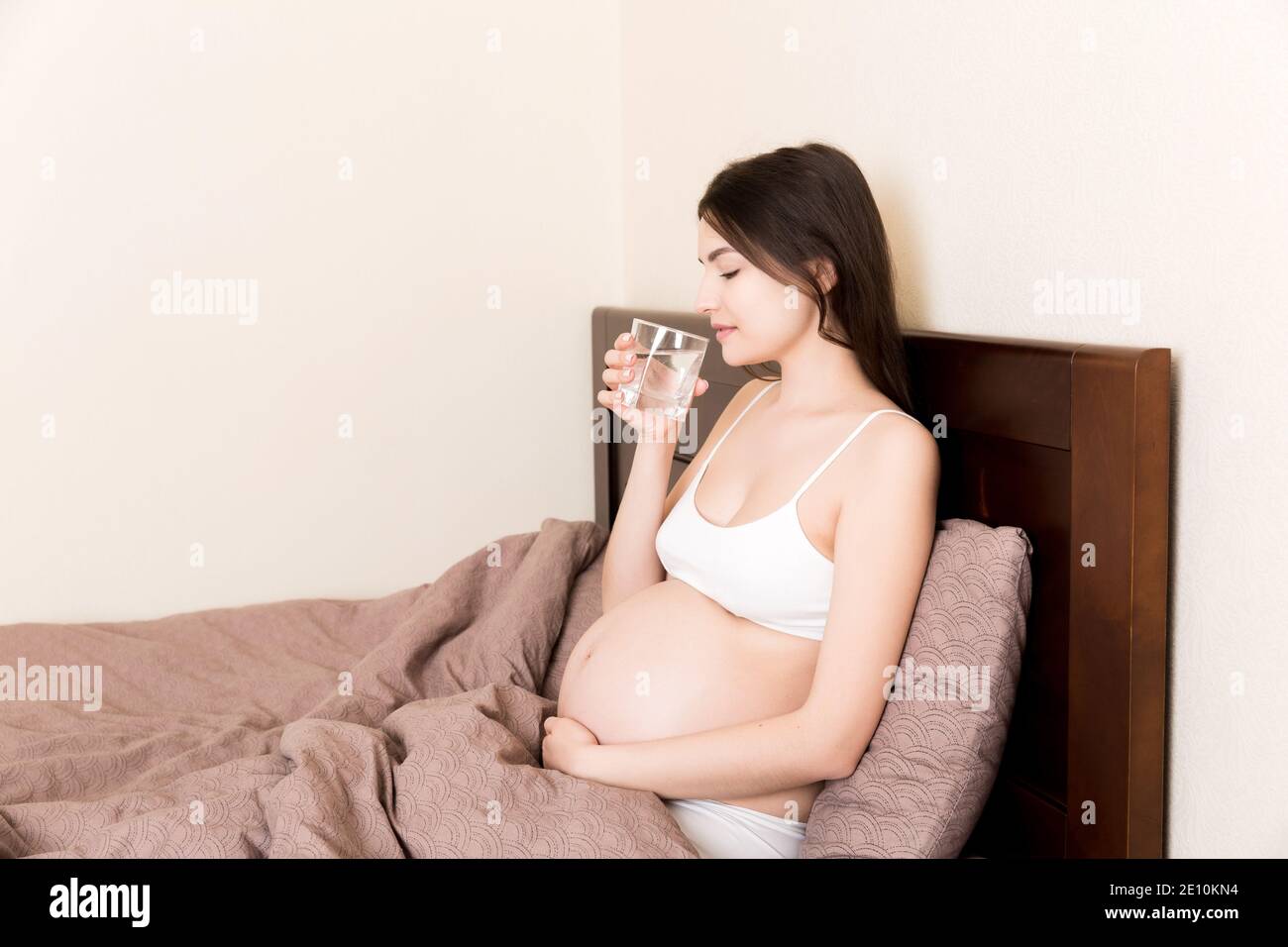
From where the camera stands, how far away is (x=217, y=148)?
2.46 meters

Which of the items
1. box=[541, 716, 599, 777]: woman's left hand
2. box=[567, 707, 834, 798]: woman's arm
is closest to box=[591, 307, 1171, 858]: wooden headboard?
box=[567, 707, 834, 798]: woman's arm

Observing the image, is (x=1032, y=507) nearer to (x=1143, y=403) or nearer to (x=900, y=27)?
(x=1143, y=403)

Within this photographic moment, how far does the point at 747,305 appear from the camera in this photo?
1.49m

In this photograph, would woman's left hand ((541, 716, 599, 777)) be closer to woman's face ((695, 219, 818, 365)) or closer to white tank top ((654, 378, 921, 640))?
white tank top ((654, 378, 921, 640))

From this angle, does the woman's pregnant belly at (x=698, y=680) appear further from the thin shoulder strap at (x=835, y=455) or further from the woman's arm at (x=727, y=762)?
the thin shoulder strap at (x=835, y=455)

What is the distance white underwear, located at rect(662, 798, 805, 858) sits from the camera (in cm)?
134

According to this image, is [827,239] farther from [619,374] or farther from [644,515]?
[644,515]

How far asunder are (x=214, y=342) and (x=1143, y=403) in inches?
75.5

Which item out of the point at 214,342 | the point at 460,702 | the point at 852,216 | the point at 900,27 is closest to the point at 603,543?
the point at 460,702

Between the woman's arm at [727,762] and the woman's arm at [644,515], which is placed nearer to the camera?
the woman's arm at [727,762]

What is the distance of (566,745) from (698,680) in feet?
0.57

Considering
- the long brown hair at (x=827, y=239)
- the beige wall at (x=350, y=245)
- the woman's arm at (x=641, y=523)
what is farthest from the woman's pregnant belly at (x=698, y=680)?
the beige wall at (x=350, y=245)

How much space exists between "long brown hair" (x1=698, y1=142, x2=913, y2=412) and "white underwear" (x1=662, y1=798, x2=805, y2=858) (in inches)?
20.8

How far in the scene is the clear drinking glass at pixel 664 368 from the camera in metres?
1.50
